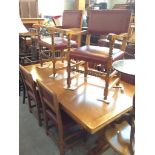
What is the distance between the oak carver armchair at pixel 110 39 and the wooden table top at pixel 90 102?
0.12 meters

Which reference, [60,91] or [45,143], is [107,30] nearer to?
[60,91]

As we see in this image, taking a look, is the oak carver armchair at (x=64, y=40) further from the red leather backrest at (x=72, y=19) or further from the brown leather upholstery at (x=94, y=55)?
the brown leather upholstery at (x=94, y=55)

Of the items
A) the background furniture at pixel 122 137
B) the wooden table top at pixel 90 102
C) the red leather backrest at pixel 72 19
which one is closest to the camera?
the background furniture at pixel 122 137

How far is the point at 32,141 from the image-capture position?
1.97m

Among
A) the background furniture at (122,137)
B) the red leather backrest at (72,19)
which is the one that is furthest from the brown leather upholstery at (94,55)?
the red leather backrest at (72,19)

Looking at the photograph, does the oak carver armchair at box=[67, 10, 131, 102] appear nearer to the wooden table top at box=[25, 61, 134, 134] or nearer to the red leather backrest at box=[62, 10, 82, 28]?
the wooden table top at box=[25, 61, 134, 134]

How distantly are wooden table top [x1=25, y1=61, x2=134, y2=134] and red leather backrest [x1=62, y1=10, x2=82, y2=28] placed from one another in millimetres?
798

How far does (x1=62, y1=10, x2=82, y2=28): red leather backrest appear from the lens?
2.59 meters

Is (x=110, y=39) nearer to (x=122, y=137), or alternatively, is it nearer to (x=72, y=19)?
(x=122, y=137)

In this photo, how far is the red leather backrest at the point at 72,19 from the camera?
8.51 ft

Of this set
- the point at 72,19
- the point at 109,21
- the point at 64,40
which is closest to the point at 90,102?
the point at 109,21

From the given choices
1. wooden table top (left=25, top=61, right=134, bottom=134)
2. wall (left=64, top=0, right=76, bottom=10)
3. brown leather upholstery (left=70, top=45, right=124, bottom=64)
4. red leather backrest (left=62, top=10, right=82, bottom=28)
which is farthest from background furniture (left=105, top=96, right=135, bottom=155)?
wall (left=64, top=0, right=76, bottom=10)
